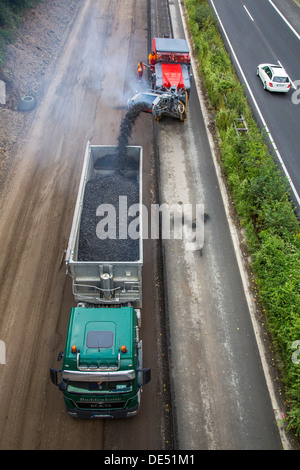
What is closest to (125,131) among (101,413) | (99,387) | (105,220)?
(105,220)

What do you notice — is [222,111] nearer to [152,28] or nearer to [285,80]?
[285,80]

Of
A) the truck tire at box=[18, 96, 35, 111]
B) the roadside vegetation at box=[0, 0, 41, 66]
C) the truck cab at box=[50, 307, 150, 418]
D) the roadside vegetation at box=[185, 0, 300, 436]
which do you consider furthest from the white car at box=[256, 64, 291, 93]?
the truck cab at box=[50, 307, 150, 418]

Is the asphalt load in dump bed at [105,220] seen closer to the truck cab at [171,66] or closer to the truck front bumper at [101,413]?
the truck front bumper at [101,413]

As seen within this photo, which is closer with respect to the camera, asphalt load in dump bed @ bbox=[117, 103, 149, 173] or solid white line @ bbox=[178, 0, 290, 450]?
solid white line @ bbox=[178, 0, 290, 450]

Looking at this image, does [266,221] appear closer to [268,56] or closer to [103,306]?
[103,306]

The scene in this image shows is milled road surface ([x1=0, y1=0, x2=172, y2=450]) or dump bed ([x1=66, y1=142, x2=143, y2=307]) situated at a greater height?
dump bed ([x1=66, y1=142, x2=143, y2=307])

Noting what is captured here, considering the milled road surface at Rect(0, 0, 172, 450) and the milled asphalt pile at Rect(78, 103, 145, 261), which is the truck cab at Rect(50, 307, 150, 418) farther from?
the milled asphalt pile at Rect(78, 103, 145, 261)

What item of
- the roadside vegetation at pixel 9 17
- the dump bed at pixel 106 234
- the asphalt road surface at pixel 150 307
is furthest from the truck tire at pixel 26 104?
the dump bed at pixel 106 234
